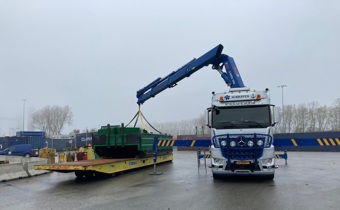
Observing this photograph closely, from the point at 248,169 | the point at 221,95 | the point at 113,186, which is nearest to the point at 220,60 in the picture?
the point at 221,95

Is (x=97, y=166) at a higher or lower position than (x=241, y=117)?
lower

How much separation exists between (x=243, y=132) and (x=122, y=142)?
658 centimetres

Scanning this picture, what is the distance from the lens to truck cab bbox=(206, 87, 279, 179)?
9.95m

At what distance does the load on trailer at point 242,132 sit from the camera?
9945 mm

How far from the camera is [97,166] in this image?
11.6m

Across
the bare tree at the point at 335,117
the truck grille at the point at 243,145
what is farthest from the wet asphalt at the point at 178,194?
the bare tree at the point at 335,117

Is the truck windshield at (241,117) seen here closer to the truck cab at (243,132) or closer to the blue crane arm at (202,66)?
the truck cab at (243,132)

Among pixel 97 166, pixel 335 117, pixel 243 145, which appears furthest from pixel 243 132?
pixel 335 117

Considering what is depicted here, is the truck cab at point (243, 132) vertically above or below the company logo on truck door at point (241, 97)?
below

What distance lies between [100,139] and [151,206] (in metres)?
8.46

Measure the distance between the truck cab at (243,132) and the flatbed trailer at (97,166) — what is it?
4.50 metres

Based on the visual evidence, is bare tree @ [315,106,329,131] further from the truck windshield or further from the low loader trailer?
the truck windshield

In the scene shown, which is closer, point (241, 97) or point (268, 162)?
point (268, 162)

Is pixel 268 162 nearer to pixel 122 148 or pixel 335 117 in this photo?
pixel 122 148
